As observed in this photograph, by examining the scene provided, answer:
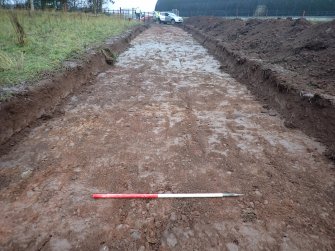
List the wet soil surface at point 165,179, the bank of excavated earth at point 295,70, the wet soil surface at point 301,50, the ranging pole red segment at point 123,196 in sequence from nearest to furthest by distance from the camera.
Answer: the wet soil surface at point 165,179
the ranging pole red segment at point 123,196
the bank of excavated earth at point 295,70
the wet soil surface at point 301,50

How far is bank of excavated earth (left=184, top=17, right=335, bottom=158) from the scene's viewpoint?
4668 millimetres

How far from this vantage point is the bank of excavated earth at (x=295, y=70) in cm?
467

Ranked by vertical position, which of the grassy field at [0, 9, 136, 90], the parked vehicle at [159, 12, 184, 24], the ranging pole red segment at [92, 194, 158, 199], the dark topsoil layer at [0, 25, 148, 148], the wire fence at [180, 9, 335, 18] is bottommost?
the ranging pole red segment at [92, 194, 158, 199]

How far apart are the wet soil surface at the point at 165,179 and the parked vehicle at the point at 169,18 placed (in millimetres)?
30335

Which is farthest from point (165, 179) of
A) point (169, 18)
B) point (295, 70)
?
point (169, 18)

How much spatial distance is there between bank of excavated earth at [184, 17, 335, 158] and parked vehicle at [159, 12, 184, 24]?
941 inches

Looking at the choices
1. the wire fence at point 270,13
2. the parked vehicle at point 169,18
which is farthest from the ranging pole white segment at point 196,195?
the parked vehicle at point 169,18

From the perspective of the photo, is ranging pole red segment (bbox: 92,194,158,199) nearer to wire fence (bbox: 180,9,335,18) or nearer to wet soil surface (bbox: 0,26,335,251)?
wet soil surface (bbox: 0,26,335,251)

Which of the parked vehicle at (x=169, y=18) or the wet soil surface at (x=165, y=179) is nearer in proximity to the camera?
the wet soil surface at (x=165, y=179)

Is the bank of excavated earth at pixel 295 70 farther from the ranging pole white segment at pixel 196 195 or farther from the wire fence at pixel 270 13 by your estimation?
the wire fence at pixel 270 13

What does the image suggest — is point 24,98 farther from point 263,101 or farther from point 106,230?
point 263,101

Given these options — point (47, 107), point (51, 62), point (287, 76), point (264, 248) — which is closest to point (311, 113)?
point (287, 76)

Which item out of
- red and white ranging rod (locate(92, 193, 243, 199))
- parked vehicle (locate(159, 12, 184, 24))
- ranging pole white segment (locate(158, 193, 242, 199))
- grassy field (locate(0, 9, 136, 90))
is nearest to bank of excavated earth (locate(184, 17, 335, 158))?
ranging pole white segment (locate(158, 193, 242, 199))

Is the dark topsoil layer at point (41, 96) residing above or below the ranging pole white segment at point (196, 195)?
above
